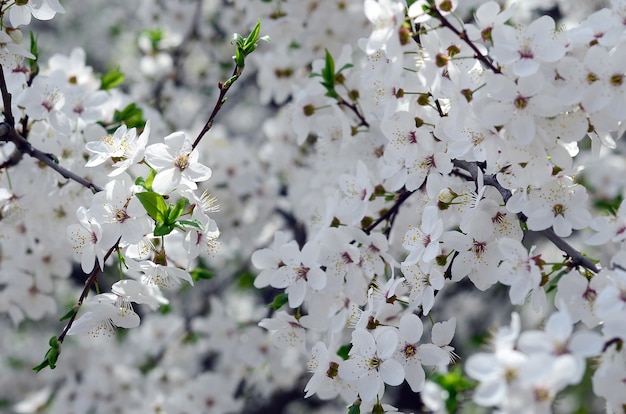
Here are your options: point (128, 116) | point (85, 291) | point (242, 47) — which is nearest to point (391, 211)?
point (242, 47)

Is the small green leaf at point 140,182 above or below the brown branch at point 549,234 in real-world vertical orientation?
above

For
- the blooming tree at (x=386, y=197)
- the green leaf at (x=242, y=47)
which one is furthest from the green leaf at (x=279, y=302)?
the green leaf at (x=242, y=47)

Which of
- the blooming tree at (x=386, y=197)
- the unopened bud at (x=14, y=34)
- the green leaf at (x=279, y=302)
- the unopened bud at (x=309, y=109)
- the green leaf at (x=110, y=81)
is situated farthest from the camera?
the green leaf at (x=110, y=81)

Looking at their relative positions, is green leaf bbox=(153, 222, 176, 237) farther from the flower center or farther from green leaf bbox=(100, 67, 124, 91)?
green leaf bbox=(100, 67, 124, 91)

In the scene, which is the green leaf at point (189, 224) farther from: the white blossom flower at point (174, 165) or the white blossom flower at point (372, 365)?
the white blossom flower at point (372, 365)

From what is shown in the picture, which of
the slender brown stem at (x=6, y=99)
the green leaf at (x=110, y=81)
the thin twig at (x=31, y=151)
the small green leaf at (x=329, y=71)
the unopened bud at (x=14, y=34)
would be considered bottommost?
the green leaf at (x=110, y=81)

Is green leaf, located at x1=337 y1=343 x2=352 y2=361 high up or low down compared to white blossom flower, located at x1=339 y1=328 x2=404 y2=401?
down

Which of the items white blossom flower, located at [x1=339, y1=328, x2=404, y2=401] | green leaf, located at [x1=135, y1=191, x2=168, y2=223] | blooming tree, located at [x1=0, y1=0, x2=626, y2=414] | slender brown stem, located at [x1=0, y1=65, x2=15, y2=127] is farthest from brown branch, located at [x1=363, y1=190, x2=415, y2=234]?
slender brown stem, located at [x1=0, y1=65, x2=15, y2=127]

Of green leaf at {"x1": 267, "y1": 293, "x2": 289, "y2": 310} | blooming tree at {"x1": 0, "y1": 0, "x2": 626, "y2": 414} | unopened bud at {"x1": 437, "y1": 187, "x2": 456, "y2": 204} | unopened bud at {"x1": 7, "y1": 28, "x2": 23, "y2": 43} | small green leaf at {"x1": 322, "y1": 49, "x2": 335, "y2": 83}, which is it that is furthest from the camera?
small green leaf at {"x1": 322, "y1": 49, "x2": 335, "y2": 83}
